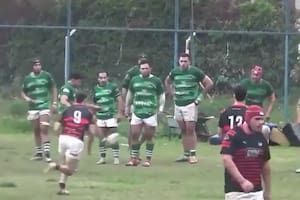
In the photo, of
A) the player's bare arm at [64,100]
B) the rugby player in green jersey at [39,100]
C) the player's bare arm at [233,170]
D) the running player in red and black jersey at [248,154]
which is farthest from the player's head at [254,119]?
the rugby player in green jersey at [39,100]

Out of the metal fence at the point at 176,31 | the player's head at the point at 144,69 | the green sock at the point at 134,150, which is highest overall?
the metal fence at the point at 176,31

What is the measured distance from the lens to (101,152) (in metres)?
21.6

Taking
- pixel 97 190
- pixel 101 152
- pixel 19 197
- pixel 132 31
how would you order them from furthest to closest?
pixel 132 31
pixel 101 152
pixel 97 190
pixel 19 197

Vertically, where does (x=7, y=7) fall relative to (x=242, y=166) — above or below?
above

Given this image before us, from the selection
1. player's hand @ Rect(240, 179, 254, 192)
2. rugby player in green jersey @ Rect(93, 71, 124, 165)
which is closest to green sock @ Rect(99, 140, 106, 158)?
rugby player in green jersey @ Rect(93, 71, 124, 165)

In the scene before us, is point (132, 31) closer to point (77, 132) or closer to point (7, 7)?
point (7, 7)

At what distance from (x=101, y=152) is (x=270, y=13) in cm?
1282

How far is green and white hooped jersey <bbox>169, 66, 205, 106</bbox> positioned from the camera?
72.6 ft

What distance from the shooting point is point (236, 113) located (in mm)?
15812

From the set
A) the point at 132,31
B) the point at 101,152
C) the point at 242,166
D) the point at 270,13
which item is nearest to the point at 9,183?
the point at 101,152

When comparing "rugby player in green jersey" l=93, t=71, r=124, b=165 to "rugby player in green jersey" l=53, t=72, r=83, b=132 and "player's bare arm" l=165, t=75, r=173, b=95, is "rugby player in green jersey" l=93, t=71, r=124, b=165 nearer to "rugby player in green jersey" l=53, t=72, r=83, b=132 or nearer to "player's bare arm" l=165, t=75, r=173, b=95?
"rugby player in green jersey" l=53, t=72, r=83, b=132

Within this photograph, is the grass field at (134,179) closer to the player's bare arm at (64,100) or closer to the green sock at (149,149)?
the green sock at (149,149)

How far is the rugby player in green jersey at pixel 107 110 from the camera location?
71.2 ft

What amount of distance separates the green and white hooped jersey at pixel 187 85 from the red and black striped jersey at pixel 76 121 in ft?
17.0
